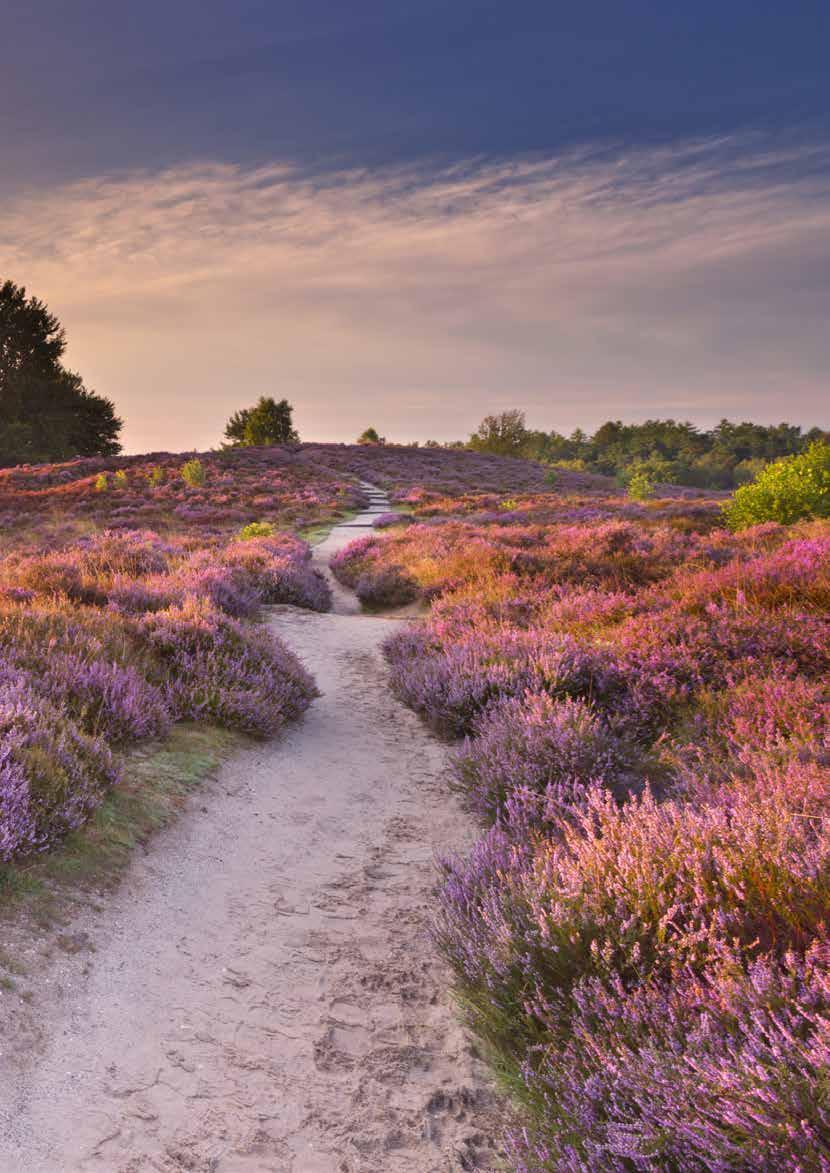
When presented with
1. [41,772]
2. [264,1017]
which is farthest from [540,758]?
[41,772]

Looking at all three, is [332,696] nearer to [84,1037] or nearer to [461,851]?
[461,851]

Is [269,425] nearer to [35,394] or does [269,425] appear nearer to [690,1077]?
[35,394]

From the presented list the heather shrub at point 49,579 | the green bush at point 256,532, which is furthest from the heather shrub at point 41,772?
the green bush at point 256,532

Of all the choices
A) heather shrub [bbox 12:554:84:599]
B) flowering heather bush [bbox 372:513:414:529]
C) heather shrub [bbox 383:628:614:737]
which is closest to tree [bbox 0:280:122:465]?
flowering heather bush [bbox 372:513:414:529]

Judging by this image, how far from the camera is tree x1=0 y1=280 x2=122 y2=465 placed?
175 feet

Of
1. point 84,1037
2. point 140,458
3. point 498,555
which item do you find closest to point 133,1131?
point 84,1037

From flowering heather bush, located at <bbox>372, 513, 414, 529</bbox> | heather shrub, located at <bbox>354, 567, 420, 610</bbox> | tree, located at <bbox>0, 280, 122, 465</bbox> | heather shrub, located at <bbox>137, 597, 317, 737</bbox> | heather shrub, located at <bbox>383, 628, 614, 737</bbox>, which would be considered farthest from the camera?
tree, located at <bbox>0, 280, 122, 465</bbox>

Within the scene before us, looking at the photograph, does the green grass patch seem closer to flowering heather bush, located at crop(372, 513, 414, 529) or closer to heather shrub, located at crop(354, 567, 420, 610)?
heather shrub, located at crop(354, 567, 420, 610)

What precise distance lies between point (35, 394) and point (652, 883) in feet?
217

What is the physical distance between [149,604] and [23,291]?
213 ft

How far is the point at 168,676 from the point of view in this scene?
5.47 metres

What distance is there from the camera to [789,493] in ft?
48.8

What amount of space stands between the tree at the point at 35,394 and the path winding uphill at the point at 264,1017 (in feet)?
194

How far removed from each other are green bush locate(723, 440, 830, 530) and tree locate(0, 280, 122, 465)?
183 ft
